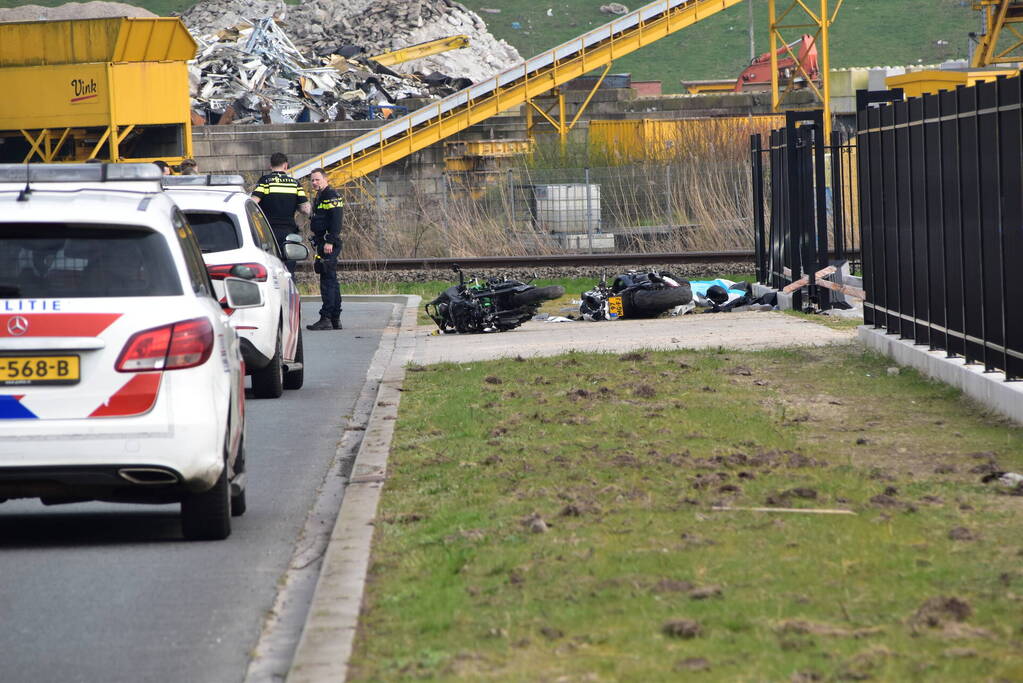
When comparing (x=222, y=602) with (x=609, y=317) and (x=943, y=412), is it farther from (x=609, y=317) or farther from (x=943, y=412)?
(x=609, y=317)

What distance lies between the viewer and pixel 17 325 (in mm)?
7062

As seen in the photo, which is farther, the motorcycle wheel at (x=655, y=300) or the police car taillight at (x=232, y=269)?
the motorcycle wheel at (x=655, y=300)

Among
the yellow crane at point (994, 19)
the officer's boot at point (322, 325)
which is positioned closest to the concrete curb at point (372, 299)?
the officer's boot at point (322, 325)

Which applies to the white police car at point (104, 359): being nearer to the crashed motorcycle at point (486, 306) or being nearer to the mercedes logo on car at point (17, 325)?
the mercedes logo on car at point (17, 325)

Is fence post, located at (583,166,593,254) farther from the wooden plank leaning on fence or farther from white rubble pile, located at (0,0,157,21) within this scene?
white rubble pile, located at (0,0,157,21)

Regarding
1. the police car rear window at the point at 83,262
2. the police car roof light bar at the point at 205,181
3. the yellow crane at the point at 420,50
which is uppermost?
the yellow crane at the point at 420,50

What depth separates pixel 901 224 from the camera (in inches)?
544

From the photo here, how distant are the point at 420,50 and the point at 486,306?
46409mm

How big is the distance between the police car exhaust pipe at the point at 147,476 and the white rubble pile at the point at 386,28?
2287 inches

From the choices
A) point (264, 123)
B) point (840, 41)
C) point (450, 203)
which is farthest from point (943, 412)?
point (840, 41)

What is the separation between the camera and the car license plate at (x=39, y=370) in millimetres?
7059

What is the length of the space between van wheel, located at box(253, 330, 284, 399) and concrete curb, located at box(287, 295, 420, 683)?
2062 millimetres

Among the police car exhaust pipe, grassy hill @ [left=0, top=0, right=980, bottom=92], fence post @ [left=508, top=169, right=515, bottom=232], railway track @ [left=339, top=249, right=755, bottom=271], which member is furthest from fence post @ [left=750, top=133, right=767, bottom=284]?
grassy hill @ [left=0, top=0, right=980, bottom=92]

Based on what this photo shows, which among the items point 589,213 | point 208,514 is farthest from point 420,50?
point 208,514
